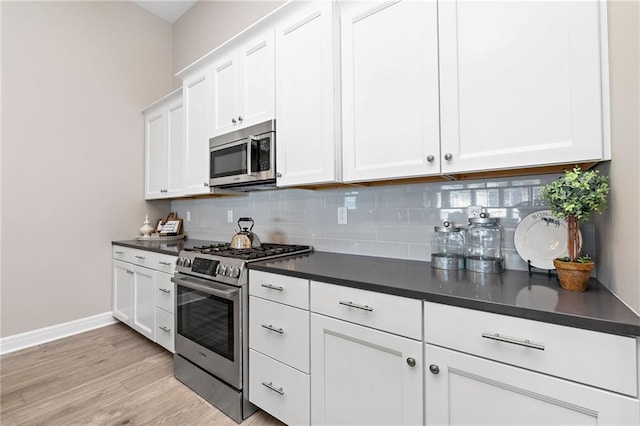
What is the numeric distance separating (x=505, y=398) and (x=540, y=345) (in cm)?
22

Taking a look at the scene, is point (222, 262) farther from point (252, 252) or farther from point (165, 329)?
point (165, 329)

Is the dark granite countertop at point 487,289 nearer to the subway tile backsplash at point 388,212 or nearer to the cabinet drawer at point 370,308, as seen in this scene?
the cabinet drawer at point 370,308

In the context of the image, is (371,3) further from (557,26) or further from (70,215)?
(70,215)

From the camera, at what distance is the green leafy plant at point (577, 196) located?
0.98 metres

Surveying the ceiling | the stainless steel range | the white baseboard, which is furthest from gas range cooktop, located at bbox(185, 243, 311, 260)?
the ceiling

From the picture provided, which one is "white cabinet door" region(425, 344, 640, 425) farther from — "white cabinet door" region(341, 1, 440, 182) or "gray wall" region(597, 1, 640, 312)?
"white cabinet door" region(341, 1, 440, 182)

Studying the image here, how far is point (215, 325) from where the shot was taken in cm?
177

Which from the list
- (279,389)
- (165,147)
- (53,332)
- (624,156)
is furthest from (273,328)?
(53,332)

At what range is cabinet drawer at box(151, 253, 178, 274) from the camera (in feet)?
7.29

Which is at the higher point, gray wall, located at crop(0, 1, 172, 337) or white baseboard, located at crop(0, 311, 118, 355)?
gray wall, located at crop(0, 1, 172, 337)

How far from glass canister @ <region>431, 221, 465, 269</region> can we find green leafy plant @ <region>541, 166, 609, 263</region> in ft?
1.52

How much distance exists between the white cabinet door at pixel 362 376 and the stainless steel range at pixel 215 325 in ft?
1.58

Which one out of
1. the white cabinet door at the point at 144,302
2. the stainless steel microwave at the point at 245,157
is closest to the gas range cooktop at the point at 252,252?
the stainless steel microwave at the point at 245,157

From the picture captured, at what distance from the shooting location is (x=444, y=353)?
1023 millimetres
